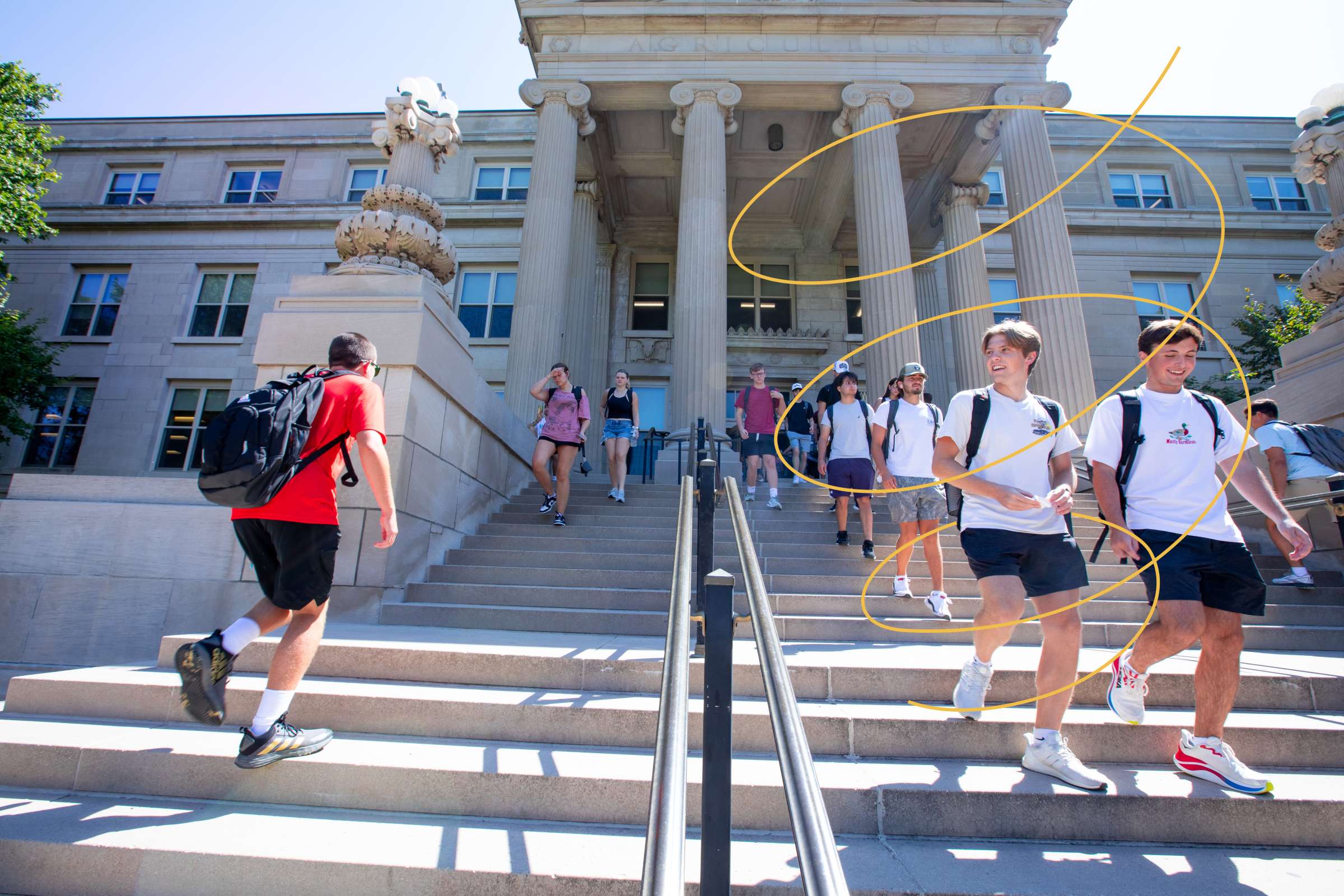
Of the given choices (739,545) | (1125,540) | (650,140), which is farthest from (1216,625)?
(650,140)

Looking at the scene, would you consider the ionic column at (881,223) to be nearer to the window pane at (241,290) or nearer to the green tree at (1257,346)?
the green tree at (1257,346)

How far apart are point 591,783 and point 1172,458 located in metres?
3.25

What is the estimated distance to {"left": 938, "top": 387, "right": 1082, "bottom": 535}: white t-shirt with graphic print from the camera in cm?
325

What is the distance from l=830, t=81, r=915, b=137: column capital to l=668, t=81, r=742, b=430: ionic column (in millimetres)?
2579

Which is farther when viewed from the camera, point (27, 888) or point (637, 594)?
point (637, 594)

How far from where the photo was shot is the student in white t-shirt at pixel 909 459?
20.1 feet

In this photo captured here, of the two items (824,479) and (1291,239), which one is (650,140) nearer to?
(824,479)

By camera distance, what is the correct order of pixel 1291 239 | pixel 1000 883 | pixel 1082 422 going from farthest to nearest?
pixel 1291 239 < pixel 1082 422 < pixel 1000 883

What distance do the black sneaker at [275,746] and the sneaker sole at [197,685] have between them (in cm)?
18

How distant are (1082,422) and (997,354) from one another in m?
11.0

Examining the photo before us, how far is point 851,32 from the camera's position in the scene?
51.8ft

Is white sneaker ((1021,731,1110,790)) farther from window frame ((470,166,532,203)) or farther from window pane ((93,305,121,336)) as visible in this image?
window pane ((93,305,121,336))

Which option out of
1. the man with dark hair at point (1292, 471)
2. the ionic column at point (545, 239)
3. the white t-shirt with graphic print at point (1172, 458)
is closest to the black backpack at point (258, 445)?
the white t-shirt with graphic print at point (1172, 458)

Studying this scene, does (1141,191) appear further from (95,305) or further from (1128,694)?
(95,305)
